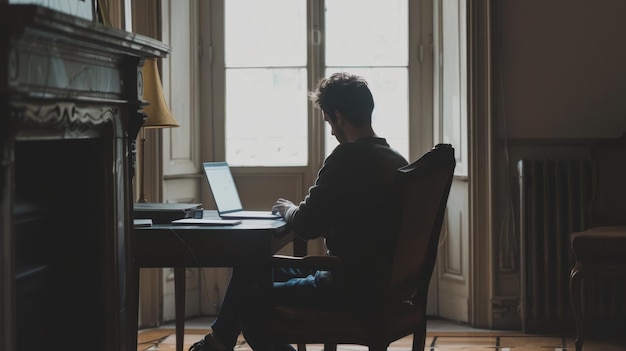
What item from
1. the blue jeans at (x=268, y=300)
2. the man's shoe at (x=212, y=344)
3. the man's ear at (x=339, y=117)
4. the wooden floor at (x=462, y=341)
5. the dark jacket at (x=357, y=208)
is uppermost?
the man's ear at (x=339, y=117)

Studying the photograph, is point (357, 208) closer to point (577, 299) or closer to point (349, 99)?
point (349, 99)

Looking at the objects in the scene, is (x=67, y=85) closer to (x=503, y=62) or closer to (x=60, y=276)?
(x=60, y=276)

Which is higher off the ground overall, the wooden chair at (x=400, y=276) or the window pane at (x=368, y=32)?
the window pane at (x=368, y=32)

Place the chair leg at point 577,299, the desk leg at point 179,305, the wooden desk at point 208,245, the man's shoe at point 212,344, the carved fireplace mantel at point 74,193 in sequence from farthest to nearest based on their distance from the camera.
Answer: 1. the chair leg at point 577,299
2. the desk leg at point 179,305
3. the man's shoe at point 212,344
4. the wooden desk at point 208,245
5. the carved fireplace mantel at point 74,193

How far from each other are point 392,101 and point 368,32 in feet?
1.28

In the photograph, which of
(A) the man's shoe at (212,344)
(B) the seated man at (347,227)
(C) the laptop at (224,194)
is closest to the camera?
(B) the seated man at (347,227)

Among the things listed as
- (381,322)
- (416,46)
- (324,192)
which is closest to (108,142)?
(324,192)

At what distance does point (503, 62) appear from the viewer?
14.8 ft

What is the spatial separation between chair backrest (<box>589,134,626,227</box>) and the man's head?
1652mm

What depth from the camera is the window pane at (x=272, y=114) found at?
4.89 meters

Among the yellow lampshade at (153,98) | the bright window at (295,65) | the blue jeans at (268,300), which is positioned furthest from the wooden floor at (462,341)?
the blue jeans at (268,300)

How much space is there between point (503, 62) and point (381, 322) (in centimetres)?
221

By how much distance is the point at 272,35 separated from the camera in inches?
192

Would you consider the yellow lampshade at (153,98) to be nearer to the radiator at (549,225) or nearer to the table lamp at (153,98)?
the table lamp at (153,98)
